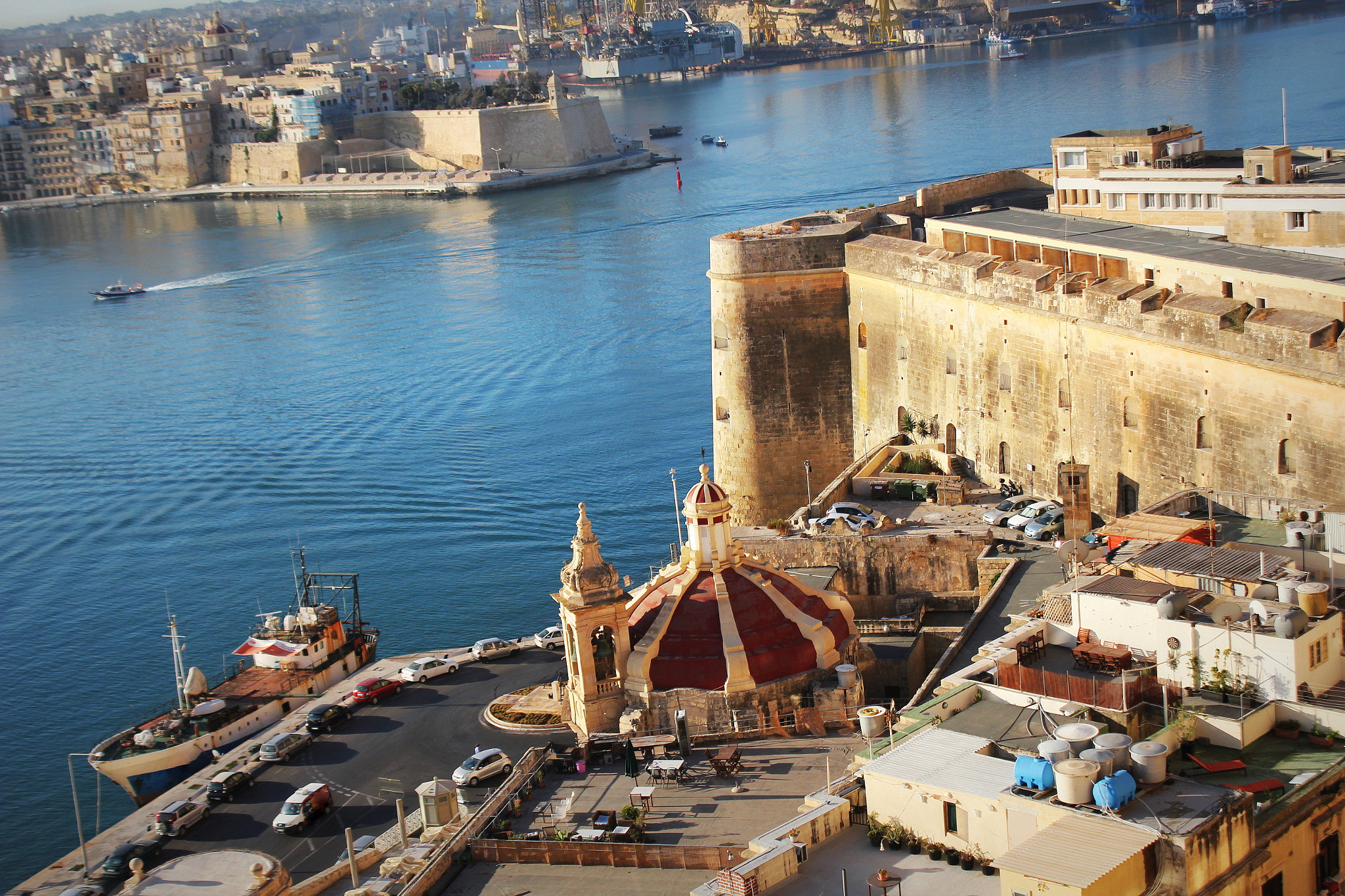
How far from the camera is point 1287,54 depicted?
104 m

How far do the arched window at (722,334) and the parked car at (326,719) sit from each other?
427 inches

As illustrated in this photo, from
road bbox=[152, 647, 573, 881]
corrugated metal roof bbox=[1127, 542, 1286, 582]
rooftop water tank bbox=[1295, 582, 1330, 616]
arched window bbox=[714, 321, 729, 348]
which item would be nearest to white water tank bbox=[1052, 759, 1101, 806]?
rooftop water tank bbox=[1295, 582, 1330, 616]

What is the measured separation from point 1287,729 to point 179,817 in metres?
14.7

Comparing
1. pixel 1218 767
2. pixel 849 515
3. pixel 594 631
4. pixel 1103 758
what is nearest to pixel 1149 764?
pixel 1103 758

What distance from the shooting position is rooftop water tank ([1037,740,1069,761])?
1202 cm

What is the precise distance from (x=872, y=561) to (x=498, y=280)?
47.1m

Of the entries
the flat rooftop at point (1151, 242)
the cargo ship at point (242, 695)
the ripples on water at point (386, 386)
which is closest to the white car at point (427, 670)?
the cargo ship at point (242, 695)

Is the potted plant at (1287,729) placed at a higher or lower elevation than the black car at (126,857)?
higher

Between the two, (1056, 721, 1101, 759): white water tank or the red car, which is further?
the red car

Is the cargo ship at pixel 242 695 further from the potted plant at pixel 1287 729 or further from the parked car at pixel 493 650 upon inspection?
the potted plant at pixel 1287 729

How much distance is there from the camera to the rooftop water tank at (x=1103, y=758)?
11828 millimetres

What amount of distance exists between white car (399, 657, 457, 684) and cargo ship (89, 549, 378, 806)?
3448 mm

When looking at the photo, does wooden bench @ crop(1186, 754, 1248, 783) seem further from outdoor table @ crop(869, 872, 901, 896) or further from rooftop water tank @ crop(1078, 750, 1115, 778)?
outdoor table @ crop(869, 872, 901, 896)

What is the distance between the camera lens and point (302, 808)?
66.5 ft
